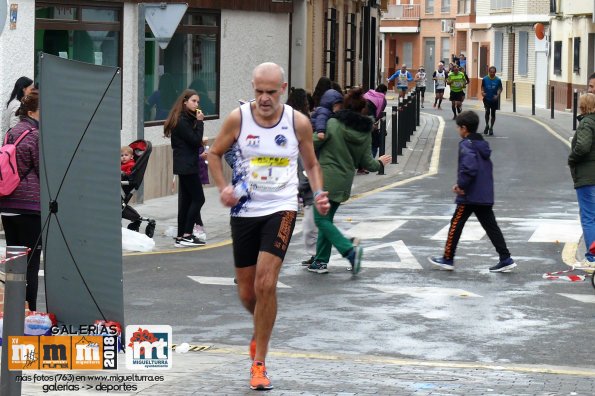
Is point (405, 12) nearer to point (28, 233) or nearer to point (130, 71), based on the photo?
point (130, 71)

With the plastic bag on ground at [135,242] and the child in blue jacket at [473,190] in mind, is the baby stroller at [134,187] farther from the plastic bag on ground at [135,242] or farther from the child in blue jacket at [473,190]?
the child in blue jacket at [473,190]

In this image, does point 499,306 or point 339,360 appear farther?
point 499,306

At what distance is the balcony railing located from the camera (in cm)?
8825

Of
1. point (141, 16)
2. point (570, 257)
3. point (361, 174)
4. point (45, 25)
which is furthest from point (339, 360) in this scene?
point (361, 174)

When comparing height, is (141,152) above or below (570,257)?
above

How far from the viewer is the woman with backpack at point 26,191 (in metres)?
A: 9.27

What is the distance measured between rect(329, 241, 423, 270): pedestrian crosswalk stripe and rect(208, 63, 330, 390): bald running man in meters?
5.47

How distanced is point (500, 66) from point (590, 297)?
5829 centimetres

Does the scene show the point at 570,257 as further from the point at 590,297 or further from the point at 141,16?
the point at 141,16

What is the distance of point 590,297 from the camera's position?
11.6 m

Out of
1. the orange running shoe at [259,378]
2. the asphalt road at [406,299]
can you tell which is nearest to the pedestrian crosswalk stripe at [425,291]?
the asphalt road at [406,299]

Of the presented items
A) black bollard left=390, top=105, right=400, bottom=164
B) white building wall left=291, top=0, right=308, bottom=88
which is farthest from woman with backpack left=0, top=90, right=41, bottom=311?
white building wall left=291, top=0, right=308, bottom=88

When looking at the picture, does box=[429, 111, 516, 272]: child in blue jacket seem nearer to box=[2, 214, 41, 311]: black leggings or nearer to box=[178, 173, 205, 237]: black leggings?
box=[178, 173, 205, 237]: black leggings

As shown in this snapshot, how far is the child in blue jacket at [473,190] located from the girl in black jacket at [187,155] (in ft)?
10.0
